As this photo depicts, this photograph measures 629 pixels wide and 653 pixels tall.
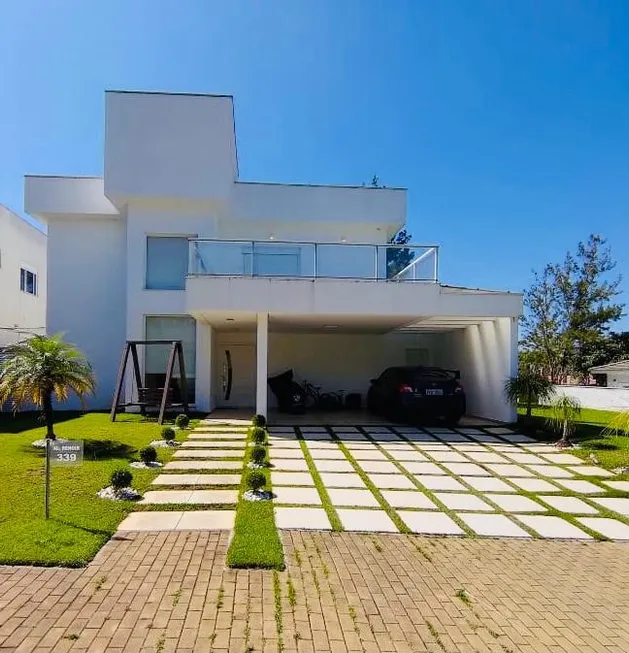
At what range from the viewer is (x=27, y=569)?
11.3 feet

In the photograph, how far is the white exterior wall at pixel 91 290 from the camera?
46.2 feet

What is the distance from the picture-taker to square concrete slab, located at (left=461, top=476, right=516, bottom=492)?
20.5ft

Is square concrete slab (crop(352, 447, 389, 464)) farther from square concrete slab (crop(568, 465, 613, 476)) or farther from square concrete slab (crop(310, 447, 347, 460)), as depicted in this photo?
square concrete slab (crop(568, 465, 613, 476))

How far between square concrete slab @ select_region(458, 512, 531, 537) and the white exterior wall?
11.7 metres

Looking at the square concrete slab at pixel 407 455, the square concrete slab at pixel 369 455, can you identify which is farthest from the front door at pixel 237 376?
the square concrete slab at pixel 407 455

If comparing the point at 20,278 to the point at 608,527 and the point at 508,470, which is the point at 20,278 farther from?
the point at 608,527

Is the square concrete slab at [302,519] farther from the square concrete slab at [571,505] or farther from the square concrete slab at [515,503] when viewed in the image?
the square concrete slab at [571,505]

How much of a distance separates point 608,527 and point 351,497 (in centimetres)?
272

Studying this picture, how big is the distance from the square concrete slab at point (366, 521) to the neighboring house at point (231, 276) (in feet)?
19.1

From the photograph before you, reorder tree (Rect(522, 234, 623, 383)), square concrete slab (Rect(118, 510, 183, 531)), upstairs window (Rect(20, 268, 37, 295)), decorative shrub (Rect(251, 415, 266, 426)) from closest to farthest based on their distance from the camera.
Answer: square concrete slab (Rect(118, 510, 183, 531))
decorative shrub (Rect(251, 415, 266, 426))
upstairs window (Rect(20, 268, 37, 295))
tree (Rect(522, 234, 623, 383))

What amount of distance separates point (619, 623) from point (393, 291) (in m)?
7.99

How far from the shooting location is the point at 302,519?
15.9ft

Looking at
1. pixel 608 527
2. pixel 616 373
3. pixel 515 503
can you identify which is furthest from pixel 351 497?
pixel 616 373

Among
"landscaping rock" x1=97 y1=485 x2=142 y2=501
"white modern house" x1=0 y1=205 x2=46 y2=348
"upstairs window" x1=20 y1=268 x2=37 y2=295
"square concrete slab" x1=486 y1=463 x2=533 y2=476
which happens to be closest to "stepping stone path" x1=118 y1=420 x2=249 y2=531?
"landscaping rock" x1=97 y1=485 x2=142 y2=501
